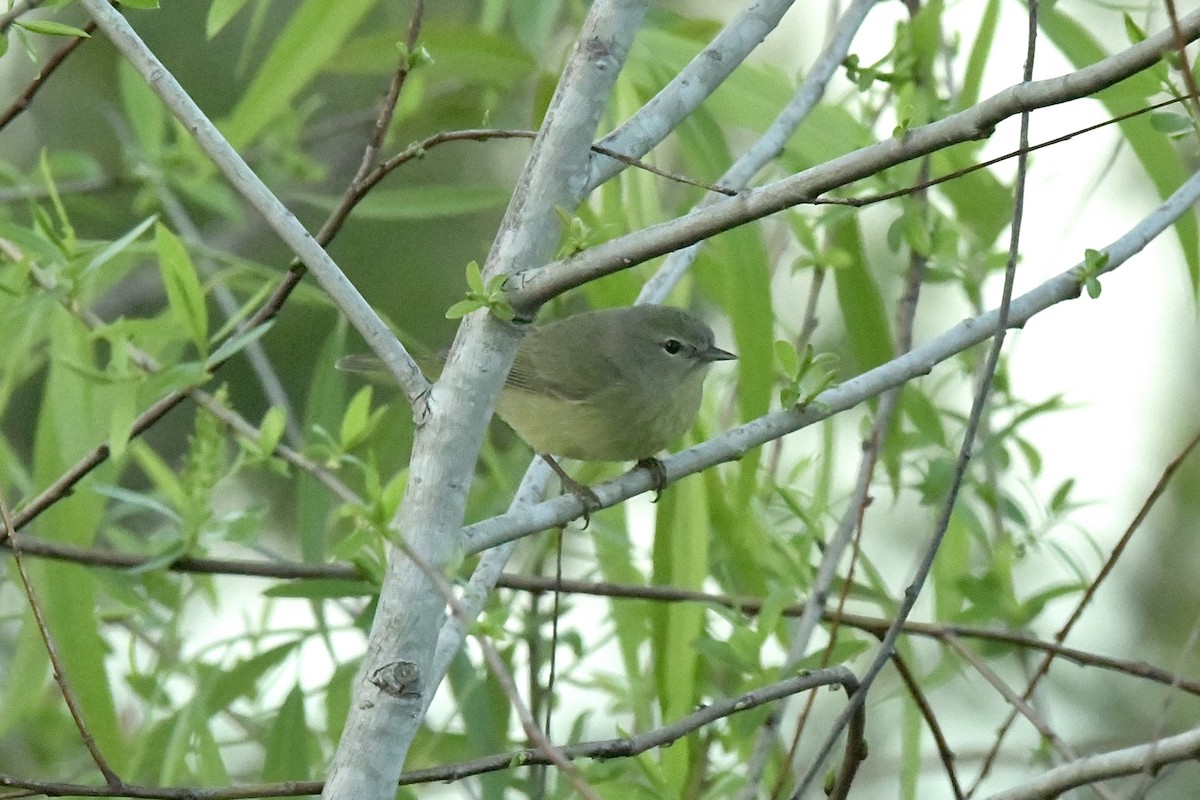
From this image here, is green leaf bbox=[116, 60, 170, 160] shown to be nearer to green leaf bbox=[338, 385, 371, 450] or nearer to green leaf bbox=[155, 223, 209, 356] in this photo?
green leaf bbox=[155, 223, 209, 356]

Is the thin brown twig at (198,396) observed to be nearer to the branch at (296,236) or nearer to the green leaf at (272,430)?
the green leaf at (272,430)

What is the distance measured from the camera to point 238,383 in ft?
19.4

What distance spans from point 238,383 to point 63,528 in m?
3.02

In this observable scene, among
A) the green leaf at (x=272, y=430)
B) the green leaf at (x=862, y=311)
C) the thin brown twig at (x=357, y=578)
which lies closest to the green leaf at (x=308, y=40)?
the green leaf at (x=272, y=430)

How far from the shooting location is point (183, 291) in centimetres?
255

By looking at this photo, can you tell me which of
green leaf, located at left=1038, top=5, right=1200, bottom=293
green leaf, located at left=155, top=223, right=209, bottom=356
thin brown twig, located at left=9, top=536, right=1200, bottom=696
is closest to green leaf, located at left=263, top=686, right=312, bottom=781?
thin brown twig, located at left=9, top=536, right=1200, bottom=696

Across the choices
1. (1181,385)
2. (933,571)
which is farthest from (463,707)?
(1181,385)

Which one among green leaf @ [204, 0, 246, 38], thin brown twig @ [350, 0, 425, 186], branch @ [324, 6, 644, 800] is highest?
green leaf @ [204, 0, 246, 38]

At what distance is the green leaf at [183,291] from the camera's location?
2514 mm

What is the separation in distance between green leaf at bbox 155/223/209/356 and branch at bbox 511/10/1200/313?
98cm

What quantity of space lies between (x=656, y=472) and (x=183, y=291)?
93cm

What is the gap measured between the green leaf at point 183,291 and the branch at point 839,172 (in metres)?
0.98

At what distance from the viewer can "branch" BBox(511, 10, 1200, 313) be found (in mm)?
1415

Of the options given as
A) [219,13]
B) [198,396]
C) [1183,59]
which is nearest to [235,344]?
[198,396]
